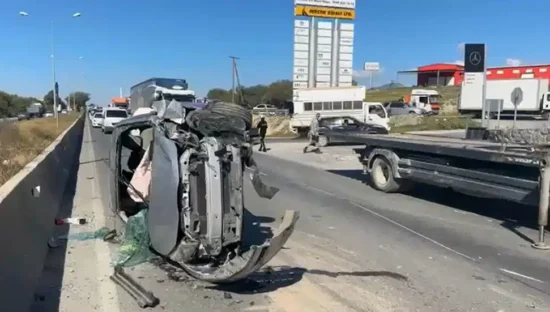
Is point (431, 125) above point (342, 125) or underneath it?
underneath

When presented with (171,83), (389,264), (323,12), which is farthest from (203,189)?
(323,12)

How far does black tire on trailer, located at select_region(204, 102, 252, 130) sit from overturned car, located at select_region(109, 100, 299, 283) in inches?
0.4

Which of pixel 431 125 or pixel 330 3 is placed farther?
pixel 330 3

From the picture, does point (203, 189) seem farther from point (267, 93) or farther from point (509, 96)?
point (267, 93)

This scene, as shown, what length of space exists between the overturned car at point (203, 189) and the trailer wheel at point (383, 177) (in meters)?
6.30

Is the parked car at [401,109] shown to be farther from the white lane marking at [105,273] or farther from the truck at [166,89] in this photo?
the white lane marking at [105,273]

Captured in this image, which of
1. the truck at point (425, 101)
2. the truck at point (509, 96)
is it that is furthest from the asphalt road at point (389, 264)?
the truck at point (425, 101)

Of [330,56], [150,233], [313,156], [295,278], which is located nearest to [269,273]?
[295,278]

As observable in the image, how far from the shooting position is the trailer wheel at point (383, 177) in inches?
466

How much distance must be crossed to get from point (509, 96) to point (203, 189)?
40.9m

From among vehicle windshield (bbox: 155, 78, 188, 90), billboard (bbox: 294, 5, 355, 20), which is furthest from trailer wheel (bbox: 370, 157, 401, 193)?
billboard (bbox: 294, 5, 355, 20)

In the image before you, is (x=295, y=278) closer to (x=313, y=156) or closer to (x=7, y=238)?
(x=7, y=238)

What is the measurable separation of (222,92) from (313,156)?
7568cm

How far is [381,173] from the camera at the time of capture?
12406 millimetres
